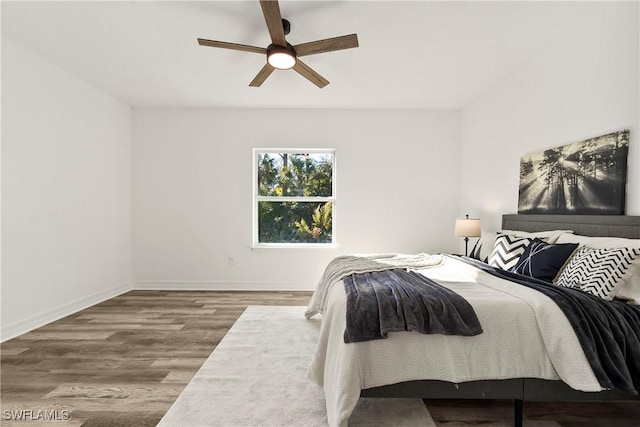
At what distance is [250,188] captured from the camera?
5.23 meters

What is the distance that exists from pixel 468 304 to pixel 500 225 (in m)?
2.62

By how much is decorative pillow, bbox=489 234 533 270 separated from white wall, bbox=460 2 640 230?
0.70 meters

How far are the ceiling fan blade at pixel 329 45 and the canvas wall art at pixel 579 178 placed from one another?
78.1 inches

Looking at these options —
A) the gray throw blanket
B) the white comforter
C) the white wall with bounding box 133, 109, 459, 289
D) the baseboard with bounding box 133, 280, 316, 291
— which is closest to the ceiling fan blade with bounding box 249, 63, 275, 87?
the white wall with bounding box 133, 109, 459, 289

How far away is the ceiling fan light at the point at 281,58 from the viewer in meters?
2.79

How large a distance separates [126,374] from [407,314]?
2.00 metres

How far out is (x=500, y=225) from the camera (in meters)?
4.09

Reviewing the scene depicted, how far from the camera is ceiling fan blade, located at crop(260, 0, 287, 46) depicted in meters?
2.17

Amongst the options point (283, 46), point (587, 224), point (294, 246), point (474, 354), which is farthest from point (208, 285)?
point (587, 224)

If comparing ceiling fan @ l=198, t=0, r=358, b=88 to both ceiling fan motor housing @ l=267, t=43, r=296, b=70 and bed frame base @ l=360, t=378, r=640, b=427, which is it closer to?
ceiling fan motor housing @ l=267, t=43, r=296, b=70

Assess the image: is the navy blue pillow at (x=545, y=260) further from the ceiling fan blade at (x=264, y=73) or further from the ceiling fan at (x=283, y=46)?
the ceiling fan blade at (x=264, y=73)

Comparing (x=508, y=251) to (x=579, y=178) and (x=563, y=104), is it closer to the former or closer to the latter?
(x=579, y=178)

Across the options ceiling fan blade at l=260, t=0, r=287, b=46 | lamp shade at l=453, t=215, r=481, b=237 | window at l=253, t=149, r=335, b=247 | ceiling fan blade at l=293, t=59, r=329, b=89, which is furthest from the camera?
window at l=253, t=149, r=335, b=247

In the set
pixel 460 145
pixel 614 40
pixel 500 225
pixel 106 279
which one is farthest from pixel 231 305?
pixel 614 40
